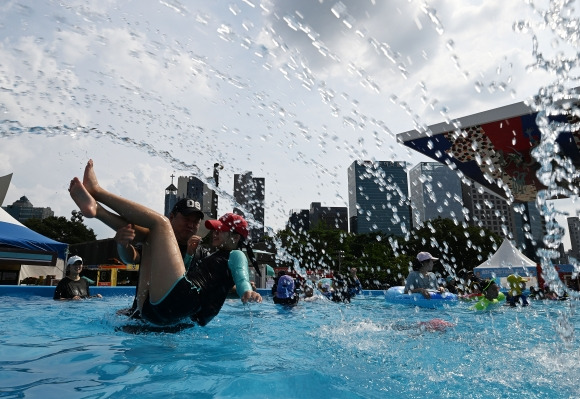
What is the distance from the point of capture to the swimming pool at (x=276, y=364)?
220 cm

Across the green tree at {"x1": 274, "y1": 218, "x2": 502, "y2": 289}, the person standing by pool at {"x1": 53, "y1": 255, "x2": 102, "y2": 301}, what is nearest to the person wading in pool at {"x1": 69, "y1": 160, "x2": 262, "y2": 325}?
the person standing by pool at {"x1": 53, "y1": 255, "x2": 102, "y2": 301}

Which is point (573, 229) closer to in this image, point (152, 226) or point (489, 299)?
point (489, 299)

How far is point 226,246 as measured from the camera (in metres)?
4.04

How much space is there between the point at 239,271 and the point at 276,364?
3.36 feet

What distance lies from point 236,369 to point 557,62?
5.02 metres

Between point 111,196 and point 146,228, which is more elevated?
point 111,196

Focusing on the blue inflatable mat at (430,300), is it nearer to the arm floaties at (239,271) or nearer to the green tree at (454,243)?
the arm floaties at (239,271)

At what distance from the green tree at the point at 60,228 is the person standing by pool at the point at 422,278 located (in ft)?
153

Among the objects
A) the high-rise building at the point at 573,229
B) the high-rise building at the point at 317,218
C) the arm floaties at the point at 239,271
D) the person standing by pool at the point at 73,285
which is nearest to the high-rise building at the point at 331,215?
the high-rise building at the point at 317,218

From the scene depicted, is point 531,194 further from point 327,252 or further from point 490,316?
point 327,252

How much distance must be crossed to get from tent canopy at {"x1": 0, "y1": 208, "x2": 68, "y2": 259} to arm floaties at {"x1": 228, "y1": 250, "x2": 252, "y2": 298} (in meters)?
10.8

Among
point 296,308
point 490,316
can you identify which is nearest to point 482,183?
point 490,316

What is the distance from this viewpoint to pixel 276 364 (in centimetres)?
289

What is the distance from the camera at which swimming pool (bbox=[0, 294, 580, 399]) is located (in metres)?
2.20
